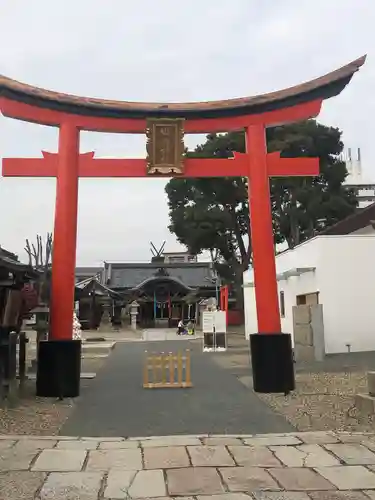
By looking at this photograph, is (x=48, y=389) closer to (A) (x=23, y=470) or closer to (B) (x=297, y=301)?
(A) (x=23, y=470)

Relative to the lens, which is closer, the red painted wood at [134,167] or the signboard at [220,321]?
the red painted wood at [134,167]

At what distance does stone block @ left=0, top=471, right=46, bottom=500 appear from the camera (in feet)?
15.0

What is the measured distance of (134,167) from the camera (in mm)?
10648

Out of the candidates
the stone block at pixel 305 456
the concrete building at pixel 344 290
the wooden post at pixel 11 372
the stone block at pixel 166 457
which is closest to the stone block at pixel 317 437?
the stone block at pixel 305 456

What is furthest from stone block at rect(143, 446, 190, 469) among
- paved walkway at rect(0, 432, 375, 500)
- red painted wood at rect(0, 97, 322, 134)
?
red painted wood at rect(0, 97, 322, 134)

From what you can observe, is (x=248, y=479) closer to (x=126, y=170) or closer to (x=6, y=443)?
(x=6, y=443)

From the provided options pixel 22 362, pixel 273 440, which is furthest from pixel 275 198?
pixel 273 440

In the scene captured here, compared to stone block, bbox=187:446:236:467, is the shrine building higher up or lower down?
higher up

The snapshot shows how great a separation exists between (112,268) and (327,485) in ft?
148

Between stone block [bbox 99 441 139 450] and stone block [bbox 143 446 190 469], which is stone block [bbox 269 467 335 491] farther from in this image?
stone block [bbox 99 441 139 450]

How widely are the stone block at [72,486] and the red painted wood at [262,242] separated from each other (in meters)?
5.95

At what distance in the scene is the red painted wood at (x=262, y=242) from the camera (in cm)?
1048

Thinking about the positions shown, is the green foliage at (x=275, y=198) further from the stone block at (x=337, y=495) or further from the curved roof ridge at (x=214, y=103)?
the stone block at (x=337, y=495)

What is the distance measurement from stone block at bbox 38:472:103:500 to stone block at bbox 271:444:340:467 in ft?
6.61
